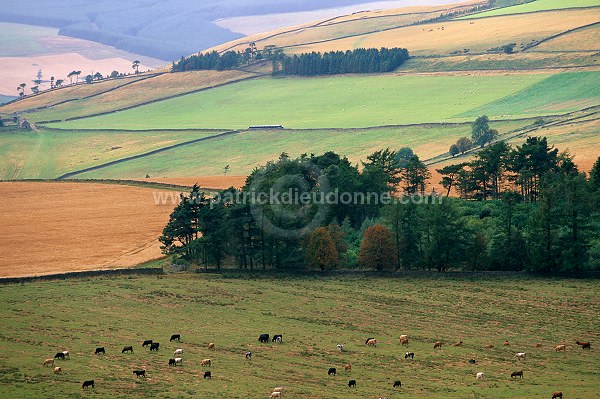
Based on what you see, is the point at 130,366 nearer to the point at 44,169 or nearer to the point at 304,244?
the point at 304,244

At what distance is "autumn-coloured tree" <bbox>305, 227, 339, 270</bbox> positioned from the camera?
89.2m

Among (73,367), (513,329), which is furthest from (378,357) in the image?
(73,367)

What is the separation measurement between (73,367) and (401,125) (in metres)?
123

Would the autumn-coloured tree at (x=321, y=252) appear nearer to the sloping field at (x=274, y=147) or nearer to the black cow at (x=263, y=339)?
the black cow at (x=263, y=339)

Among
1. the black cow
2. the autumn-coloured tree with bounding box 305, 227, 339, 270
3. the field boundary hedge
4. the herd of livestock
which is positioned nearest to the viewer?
the herd of livestock

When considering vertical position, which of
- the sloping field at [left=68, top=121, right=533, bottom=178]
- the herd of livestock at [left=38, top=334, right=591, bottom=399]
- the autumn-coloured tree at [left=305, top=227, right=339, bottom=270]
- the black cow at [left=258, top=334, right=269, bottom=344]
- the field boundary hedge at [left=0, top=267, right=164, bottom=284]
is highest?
the sloping field at [left=68, top=121, right=533, bottom=178]

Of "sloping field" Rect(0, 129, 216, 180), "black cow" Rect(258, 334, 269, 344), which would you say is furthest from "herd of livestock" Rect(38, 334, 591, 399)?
"sloping field" Rect(0, 129, 216, 180)

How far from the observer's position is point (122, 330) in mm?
66438

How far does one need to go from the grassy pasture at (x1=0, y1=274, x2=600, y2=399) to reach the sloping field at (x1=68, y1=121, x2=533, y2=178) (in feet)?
243

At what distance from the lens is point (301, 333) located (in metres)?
67.2

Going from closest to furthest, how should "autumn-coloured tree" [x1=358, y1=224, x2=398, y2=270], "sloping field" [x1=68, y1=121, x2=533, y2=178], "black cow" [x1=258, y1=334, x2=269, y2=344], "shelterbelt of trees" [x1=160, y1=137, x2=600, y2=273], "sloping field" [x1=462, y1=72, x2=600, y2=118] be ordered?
"black cow" [x1=258, y1=334, x2=269, y2=344] → "shelterbelt of trees" [x1=160, y1=137, x2=600, y2=273] → "autumn-coloured tree" [x1=358, y1=224, x2=398, y2=270] → "sloping field" [x1=68, y1=121, x2=533, y2=178] → "sloping field" [x1=462, y1=72, x2=600, y2=118]

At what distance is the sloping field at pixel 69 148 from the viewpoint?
6816 inches

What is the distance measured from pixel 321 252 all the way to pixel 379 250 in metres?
4.96

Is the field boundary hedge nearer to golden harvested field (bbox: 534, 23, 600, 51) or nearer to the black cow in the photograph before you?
the black cow
